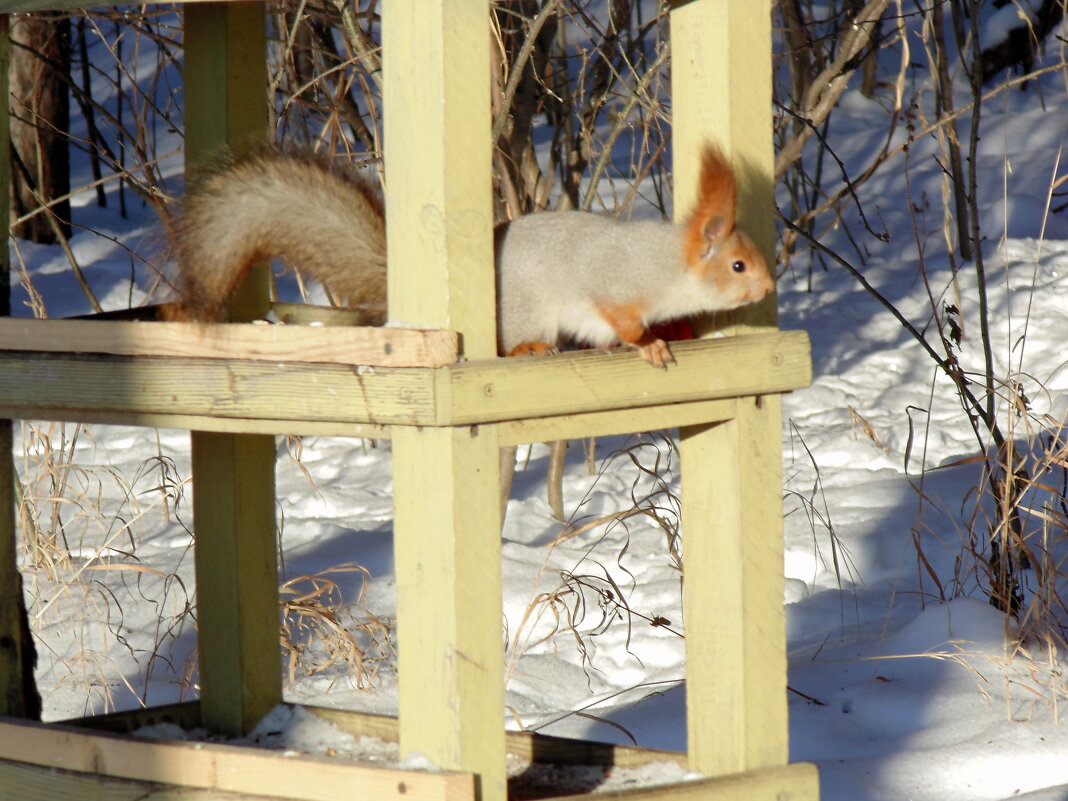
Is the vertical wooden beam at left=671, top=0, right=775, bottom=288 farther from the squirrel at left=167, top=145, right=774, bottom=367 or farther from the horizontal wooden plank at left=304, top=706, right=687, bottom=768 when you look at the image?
the horizontal wooden plank at left=304, top=706, right=687, bottom=768

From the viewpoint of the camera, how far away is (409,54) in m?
1.37

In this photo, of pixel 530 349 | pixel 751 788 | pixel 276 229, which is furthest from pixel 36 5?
pixel 751 788

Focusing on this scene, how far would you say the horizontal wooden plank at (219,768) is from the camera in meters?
1.37

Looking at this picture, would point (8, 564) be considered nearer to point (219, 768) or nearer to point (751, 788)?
point (219, 768)

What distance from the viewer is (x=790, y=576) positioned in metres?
3.73

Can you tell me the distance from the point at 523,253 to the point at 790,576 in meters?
2.25

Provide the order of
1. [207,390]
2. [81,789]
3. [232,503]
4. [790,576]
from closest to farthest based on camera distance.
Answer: [207,390]
[81,789]
[232,503]
[790,576]

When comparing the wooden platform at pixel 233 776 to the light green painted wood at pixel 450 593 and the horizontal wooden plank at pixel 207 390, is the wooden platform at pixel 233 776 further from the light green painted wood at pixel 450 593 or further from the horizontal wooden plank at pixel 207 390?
the horizontal wooden plank at pixel 207 390

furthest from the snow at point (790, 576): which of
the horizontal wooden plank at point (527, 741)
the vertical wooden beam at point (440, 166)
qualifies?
the vertical wooden beam at point (440, 166)

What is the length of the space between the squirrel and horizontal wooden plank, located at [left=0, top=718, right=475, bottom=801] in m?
0.52

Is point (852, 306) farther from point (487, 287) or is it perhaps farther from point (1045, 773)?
point (487, 287)

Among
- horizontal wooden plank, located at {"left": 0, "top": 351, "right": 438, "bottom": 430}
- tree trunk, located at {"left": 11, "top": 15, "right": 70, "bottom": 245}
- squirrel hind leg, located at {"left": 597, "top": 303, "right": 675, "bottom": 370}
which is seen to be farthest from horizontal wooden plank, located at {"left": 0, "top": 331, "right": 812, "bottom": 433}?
tree trunk, located at {"left": 11, "top": 15, "right": 70, "bottom": 245}

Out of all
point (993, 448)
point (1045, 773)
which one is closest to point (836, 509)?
point (993, 448)

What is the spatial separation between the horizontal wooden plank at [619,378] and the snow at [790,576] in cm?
57
